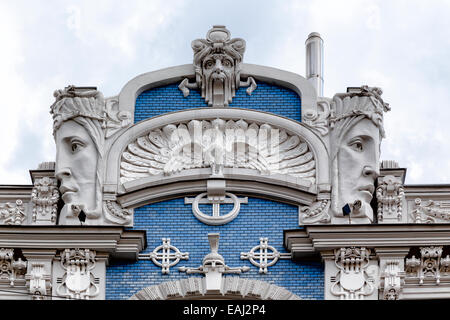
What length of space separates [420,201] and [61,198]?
15.9ft

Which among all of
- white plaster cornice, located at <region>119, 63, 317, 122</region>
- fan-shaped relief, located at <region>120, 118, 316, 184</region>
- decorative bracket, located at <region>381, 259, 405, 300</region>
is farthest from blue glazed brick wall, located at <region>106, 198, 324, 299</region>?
white plaster cornice, located at <region>119, 63, 317, 122</region>

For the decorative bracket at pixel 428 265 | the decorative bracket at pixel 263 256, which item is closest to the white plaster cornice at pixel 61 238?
the decorative bracket at pixel 263 256

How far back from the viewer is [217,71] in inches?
973

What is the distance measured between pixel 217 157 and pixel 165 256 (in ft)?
5.46

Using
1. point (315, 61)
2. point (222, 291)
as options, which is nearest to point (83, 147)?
point (222, 291)

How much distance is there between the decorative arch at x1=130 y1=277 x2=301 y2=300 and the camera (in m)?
23.0

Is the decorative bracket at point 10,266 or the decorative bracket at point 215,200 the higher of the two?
the decorative bracket at point 215,200

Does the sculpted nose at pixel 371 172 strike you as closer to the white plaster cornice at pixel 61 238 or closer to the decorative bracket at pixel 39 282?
the white plaster cornice at pixel 61 238

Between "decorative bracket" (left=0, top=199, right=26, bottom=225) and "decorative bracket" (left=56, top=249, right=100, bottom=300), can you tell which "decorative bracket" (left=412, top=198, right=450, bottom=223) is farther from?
"decorative bracket" (left=0, top=199, right=26, bottom=225)

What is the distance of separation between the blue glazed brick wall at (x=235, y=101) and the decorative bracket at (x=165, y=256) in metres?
2.12

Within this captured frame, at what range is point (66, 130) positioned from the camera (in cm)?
2419

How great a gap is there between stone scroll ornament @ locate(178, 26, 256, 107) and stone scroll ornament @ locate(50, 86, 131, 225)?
46.3 inches

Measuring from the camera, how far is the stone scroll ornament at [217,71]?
24.8 metres
